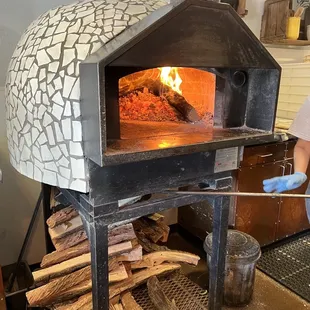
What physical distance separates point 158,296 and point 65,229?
592 millimetres

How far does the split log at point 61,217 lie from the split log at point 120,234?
22 centimetres

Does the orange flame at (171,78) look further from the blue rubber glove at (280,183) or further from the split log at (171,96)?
the blue rubber glove at (280,183)

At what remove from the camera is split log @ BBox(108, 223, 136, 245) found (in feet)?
5.14

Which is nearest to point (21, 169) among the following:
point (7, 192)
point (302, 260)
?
point (7, 192)

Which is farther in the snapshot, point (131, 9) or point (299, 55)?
point (299, 55)

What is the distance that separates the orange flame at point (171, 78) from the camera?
1.45 m

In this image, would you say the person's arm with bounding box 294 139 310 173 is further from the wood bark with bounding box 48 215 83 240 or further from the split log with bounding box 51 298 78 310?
the split log with bounding box 51 298 78 310

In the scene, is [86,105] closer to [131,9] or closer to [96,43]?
[96,43]

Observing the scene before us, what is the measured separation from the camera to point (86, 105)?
1.00m

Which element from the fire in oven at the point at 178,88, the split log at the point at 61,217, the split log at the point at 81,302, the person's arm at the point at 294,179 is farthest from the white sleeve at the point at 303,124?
the split log at the point at 81,302

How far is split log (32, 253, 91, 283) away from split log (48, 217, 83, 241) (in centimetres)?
13

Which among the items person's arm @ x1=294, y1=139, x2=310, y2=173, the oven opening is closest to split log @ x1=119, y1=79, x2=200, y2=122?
the oven opening

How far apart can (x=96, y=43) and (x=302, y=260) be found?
6.97 feet

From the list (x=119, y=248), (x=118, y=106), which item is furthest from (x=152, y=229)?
(x=118, y=106)
